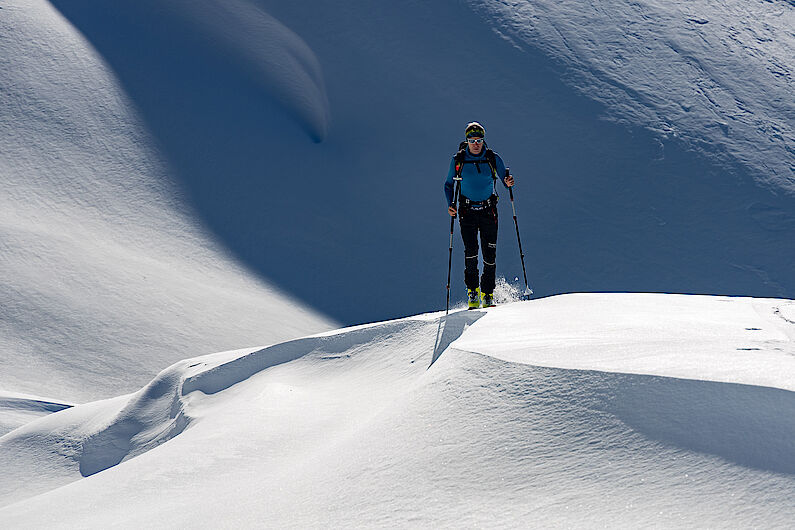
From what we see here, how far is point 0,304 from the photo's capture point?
12703 millimetres

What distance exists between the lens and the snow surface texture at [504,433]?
300cm

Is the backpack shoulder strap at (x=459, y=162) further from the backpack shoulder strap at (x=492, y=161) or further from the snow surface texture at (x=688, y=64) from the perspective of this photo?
the snow surface texture at (x=688, y=64)

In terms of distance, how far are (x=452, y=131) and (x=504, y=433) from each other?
1590 centimetres

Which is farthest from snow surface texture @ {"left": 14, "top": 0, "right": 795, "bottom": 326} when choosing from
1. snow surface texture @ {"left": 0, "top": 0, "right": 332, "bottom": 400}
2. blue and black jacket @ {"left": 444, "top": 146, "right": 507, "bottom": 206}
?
blue and black jacket @ {"left": 444, "top": 146, "right": 507, "bottom": 206}

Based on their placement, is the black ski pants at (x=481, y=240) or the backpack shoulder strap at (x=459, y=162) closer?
the backpack shoulder strap at (x=459, y=162)

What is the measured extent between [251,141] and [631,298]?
1381cm

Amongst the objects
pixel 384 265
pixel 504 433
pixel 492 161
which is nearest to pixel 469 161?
pixel 492 161

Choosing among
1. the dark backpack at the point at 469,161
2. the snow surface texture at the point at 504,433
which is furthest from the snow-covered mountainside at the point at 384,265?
the dark backpack at the point at 469,161

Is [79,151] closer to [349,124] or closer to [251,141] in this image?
[251,141]

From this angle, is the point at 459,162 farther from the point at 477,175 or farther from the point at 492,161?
the point at 492,161

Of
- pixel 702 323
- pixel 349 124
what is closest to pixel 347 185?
pixel 349 124

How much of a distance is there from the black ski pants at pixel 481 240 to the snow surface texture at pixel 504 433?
1357 mm

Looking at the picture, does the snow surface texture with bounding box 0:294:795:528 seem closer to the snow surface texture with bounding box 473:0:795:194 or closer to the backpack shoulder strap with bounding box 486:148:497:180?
the backpack shoulder strap with bounding box 486:148:497:180

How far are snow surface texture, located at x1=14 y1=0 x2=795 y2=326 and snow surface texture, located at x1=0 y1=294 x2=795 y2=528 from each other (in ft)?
31.5
